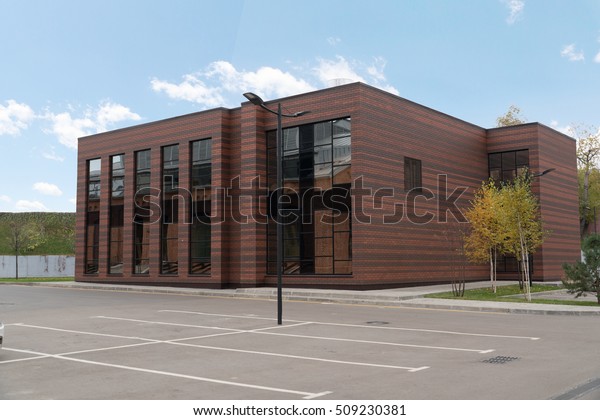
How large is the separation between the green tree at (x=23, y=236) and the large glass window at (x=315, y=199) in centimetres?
3082

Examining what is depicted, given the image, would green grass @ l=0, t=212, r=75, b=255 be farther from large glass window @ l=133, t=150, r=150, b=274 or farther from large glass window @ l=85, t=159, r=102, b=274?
large glass window @ l=133, t=150, r=150, b=274

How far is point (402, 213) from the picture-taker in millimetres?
31438

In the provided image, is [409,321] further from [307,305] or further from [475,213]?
[475,213]

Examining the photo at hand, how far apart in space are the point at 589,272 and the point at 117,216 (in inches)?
1118

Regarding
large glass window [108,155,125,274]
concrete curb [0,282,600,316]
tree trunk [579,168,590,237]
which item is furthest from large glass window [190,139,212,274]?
tree trunk [579,168,590,237]

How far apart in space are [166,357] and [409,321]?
341 inches

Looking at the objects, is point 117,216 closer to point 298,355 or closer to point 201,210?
point 201,210

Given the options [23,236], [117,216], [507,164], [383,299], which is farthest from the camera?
[23,236]

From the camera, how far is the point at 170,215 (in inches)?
1435

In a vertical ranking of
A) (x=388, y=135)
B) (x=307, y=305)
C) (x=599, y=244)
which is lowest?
(x=307, y=305)

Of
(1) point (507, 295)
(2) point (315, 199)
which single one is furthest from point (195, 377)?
(2) point (315, 199)

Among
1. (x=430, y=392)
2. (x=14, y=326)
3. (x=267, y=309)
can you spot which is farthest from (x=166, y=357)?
(x=267, y=309)

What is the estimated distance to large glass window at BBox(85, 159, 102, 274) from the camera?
40963 mm

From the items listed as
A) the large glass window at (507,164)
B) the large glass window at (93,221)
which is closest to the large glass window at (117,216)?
the large glass window at (93,221)
